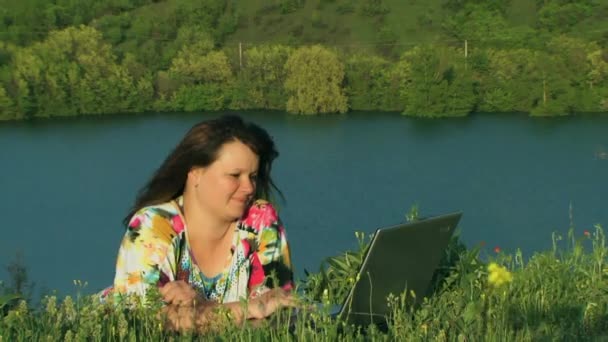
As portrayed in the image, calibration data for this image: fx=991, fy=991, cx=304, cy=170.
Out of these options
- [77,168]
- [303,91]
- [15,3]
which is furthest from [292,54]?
[15,3]

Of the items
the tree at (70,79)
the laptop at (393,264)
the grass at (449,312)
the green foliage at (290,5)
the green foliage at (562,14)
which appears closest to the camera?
the grass at (449,312)

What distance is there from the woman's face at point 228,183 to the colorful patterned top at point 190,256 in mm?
102

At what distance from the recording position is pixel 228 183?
2941 mm

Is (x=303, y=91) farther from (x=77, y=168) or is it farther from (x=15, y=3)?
(x=15, y=3)

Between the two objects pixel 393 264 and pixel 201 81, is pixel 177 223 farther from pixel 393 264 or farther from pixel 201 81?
pixel 201 81

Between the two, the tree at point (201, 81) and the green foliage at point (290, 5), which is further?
the green foliage at point (290, 5)

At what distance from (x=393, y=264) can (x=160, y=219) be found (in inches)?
29.3

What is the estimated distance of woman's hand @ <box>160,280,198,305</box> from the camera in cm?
267

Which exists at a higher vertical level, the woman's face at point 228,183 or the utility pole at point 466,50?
the woman's face at point 228,183

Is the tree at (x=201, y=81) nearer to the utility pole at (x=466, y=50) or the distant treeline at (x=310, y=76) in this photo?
the distant treeline at (x=310, y=76)

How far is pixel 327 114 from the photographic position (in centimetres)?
3003

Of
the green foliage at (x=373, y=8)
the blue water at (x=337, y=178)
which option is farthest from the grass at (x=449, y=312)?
the green foliage at (x=373, y=8)

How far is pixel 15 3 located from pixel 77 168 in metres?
9.49

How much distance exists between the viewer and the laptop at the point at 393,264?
250cm
